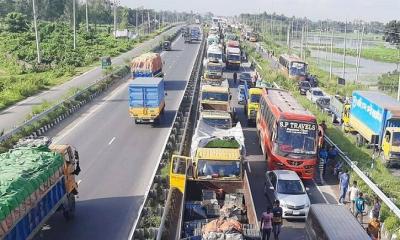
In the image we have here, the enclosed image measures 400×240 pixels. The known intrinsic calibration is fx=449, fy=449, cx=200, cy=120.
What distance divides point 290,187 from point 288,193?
1.10 ft

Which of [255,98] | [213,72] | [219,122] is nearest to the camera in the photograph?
[219,122]

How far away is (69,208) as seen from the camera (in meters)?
15.0

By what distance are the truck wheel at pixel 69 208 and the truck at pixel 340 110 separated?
20602 mm

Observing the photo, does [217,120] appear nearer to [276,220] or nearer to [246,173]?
[246,173]

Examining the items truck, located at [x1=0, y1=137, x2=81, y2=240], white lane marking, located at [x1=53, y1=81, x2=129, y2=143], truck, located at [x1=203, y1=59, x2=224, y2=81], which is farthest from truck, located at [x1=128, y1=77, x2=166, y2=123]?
truck, located at [x1=203, y1=59, x2=224, y2=81]

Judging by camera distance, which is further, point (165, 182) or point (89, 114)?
point (89, 114)

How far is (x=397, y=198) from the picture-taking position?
17656 millimetres

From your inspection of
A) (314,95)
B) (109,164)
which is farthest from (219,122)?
(314,95)

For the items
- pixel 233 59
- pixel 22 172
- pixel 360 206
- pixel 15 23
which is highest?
pixel 15 23

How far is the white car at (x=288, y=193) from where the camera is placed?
16016 mm

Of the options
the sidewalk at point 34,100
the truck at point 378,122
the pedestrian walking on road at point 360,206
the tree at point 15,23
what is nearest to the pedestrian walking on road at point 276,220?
the pedestrian walking on road at point 360,206

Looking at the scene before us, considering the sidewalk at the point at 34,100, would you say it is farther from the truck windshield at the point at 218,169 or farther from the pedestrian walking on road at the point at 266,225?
the pedestrian walking on road at the point at 266,225

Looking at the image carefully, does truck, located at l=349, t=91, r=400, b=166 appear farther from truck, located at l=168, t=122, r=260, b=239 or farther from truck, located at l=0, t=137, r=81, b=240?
truck, located at l=0, t=137, r=81, b=240

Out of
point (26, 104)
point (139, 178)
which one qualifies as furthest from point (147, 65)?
point (139, 178)
